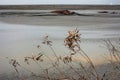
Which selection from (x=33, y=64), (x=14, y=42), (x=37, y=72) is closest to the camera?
(x=37, y=72)

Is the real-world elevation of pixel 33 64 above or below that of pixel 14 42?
below

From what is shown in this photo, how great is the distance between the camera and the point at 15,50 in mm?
13758

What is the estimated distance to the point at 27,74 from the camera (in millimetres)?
9344

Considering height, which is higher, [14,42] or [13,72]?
[14,42]

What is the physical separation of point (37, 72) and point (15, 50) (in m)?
4.25

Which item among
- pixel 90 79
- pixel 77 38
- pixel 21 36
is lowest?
pixel 90 79

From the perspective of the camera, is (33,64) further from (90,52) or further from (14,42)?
(14,42)

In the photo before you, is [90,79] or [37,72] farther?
[37,72]

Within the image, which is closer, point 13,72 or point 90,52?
point 13,72

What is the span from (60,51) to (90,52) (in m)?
0.96

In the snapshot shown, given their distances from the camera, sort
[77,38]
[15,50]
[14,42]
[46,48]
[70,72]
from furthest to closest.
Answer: [14,42] → [15,50] → [46,48] → [70,72] → [77,38]

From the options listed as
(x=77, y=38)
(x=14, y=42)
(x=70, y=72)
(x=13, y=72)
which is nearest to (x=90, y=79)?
(x=77, y=38)

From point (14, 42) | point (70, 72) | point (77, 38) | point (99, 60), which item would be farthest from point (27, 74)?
point (14, 42)

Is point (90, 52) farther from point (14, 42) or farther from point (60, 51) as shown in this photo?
point (14, 42)
